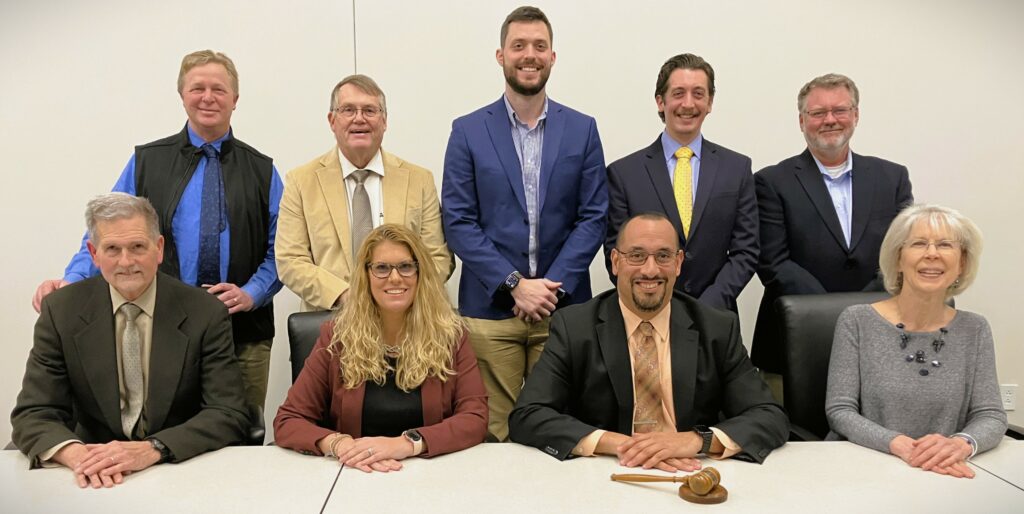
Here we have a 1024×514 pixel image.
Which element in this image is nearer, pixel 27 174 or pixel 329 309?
pixel 329 309

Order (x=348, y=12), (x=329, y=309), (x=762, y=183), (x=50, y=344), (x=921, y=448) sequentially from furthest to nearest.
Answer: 1. (x=348, y=12)
2. (x=762, y=183)
3. (x=329, y=309)
4. (x=50, y=344)
5. (x=921, y=448)

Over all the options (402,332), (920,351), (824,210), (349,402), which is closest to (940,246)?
(920,351)

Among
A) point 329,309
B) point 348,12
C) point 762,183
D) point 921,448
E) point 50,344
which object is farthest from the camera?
point 348,12

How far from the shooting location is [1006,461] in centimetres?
221

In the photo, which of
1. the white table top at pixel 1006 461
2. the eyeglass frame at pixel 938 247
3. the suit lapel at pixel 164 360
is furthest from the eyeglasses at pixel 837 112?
the suit lapel at pixel 164 360

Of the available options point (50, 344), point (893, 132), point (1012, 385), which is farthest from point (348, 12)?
point (1012, 385)

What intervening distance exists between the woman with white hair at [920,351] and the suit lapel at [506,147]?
1187 mm

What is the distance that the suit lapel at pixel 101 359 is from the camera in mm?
2426

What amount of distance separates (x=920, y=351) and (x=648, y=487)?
40.2 inches

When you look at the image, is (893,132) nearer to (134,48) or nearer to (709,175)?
(709,175)

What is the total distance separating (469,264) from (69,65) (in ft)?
8.70

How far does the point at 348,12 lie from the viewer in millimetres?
4316

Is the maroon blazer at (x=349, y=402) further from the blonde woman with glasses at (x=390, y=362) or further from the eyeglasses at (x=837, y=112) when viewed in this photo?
the eyeglasses at (x=837, y=112)

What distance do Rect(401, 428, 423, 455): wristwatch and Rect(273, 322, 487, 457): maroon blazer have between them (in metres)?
0.06
